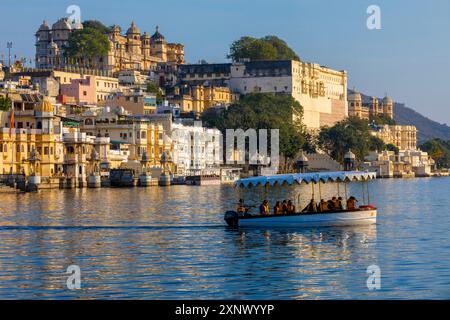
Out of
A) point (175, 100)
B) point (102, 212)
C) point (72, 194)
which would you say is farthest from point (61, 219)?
point (175, 100)

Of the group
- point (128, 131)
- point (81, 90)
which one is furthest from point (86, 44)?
point (128, 131)

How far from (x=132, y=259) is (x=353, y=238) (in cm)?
996

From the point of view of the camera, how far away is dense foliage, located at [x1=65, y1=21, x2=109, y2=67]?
579ft

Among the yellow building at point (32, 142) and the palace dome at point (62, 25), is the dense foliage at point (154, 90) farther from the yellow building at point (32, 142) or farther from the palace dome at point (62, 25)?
the yellow building at point (32, 142)

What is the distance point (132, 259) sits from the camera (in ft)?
125

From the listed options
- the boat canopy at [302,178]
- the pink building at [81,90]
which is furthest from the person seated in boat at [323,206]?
the pink building at [81,90]

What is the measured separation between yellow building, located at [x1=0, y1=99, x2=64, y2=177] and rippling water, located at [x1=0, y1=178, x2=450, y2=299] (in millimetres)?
45298

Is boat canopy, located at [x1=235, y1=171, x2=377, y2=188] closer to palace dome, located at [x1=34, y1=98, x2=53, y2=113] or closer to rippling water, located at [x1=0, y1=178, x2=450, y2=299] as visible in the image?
rippling water, located at [x1=0, y1=178, x2=450, y2=299]

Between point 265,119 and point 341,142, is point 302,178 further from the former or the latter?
point 341,142

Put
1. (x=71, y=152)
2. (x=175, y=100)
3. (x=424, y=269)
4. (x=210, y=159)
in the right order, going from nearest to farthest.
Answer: (x=424, y=269) < (x=71, y=152) < (x=210, y=159) < (x=175, y=100)

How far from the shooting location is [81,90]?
157500 millimetres

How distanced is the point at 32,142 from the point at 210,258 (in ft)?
238

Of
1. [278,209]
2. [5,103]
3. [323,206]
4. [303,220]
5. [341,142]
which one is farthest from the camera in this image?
[341,142]

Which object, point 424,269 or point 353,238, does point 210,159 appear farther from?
point 424,269
